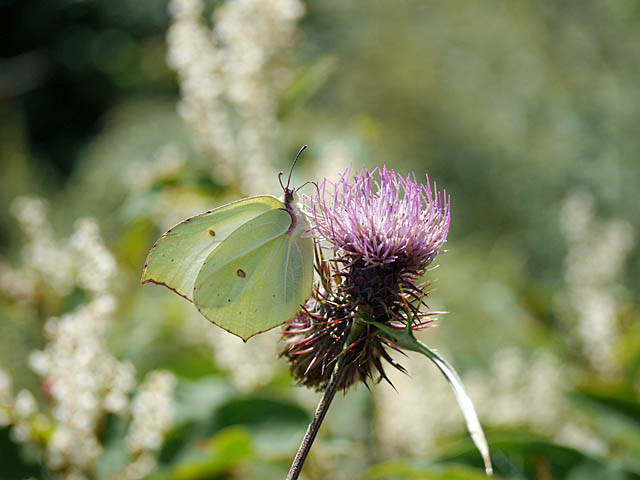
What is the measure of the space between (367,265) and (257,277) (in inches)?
12.9

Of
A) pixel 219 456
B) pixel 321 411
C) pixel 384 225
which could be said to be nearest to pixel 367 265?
pixel 384 225

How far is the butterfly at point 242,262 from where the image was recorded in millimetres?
1740

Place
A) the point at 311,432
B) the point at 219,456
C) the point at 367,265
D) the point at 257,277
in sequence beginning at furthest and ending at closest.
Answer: the point at 219,456, the point at 257,277, the point at 367,265, the point at 311,432

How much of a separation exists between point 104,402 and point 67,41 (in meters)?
15.9

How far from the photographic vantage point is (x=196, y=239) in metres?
1.83

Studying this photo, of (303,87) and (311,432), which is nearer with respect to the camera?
(311,432)

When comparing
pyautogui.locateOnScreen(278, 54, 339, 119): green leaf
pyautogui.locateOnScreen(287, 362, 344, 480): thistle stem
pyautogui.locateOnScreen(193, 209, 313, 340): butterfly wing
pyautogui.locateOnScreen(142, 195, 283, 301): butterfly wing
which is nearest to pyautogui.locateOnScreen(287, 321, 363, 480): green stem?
pyautogui.locateOnScreen(287, 362, 344, 480): thistle stem

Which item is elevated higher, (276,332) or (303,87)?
(303,87)

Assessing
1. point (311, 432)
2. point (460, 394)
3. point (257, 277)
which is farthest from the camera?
point (257, 277)

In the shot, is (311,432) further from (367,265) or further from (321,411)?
(367,265)

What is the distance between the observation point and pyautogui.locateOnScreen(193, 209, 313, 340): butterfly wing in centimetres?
174

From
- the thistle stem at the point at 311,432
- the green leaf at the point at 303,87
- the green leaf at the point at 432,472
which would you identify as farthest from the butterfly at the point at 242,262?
the green leaf at the point at 303,87

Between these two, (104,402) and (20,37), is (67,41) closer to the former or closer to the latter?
(20,37)

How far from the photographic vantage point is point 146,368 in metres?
2.98
